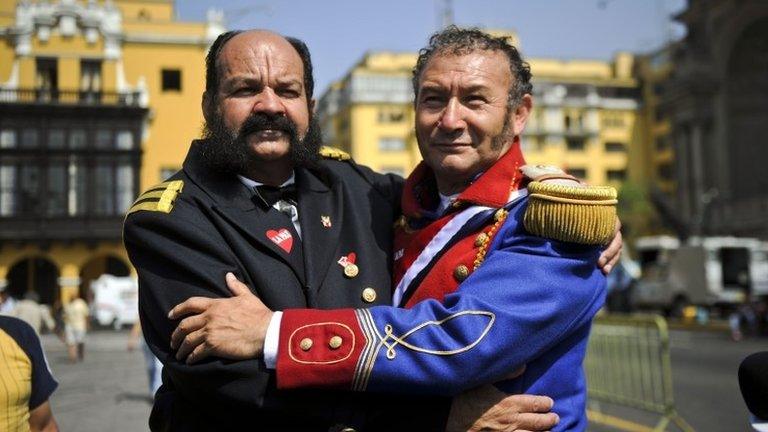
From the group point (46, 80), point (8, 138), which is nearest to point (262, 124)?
point (8, 138)

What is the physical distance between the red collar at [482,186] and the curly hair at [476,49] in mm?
199

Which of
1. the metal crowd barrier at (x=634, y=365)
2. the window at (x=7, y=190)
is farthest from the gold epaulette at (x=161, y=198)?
the window at (x=7, y=190)

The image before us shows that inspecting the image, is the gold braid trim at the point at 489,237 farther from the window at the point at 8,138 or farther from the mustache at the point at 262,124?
the window at the point at 8,138

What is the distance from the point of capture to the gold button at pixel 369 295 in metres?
2.78

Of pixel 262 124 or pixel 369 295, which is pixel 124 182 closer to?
pixel 262 124

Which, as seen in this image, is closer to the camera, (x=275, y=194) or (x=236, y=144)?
(x=236, y=144)

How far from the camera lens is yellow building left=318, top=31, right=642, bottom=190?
210ft

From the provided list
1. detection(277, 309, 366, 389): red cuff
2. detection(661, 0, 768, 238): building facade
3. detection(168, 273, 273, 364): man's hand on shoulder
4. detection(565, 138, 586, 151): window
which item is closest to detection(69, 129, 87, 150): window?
detection(168, 273, 273, 364): man's hand on shoulder

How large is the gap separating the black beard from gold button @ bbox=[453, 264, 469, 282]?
2.49 feet

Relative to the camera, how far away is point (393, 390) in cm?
237

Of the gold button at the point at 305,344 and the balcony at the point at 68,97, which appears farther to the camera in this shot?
the balcony at the point at 68,97

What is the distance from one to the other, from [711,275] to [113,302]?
895 inches

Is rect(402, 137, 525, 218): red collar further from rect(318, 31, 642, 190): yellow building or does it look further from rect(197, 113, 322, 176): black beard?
rect(318, 31, 642, 190): yellow building

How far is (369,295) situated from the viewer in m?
2.79
